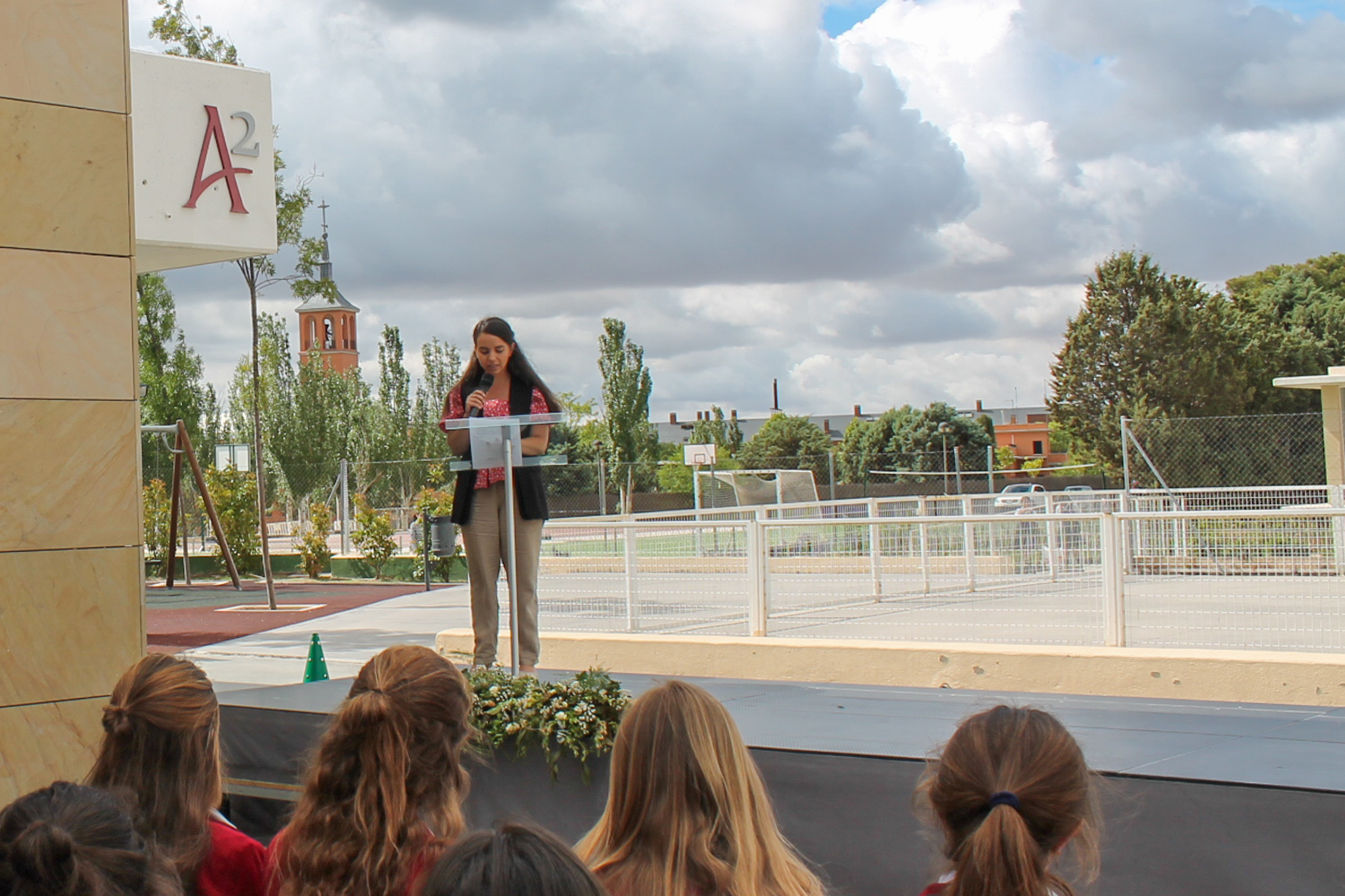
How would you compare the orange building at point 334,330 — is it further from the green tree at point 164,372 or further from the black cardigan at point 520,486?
the black cardigan at point 520,486

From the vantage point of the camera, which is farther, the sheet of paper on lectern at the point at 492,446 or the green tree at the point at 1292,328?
the green tree at the point at 1292,328

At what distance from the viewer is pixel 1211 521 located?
27.9 feet

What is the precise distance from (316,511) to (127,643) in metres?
17.0

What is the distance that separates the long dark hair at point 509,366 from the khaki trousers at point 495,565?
1.62 feet

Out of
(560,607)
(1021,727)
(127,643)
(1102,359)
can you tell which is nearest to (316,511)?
(560,607)

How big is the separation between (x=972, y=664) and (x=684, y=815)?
242 inches

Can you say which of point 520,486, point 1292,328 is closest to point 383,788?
point 520,486

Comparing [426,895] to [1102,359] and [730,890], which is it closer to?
[730,890]

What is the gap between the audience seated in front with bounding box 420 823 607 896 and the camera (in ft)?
4.22

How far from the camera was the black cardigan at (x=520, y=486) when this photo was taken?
5.54m

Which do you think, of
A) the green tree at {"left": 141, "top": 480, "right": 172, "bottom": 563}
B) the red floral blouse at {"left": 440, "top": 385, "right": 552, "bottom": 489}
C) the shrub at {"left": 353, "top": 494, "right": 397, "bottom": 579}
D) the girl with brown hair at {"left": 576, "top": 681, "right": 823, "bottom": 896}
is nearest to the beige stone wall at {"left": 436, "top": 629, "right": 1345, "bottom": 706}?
the red floral blouse at {"left": 440, "top": 385, "right": 552, "bottom": 489}

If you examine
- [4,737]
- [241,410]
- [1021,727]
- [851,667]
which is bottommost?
[851,667]

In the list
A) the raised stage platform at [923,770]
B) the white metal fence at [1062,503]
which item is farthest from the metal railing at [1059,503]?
the raised stage platform at [923,770]

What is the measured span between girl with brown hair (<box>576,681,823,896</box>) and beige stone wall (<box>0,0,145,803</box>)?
9.31 ft
